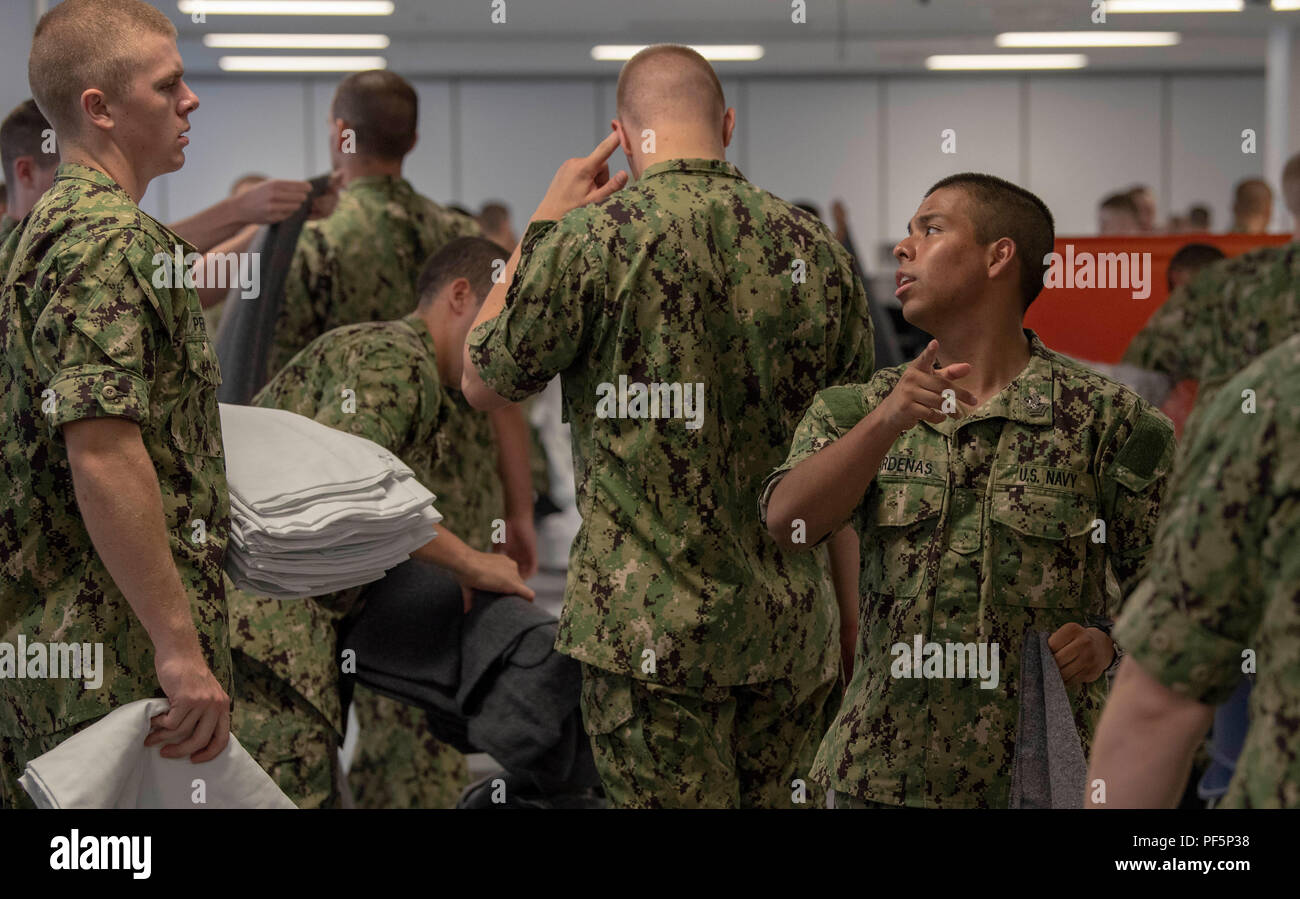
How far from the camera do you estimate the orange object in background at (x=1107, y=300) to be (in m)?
3.34

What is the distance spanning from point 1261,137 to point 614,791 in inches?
435

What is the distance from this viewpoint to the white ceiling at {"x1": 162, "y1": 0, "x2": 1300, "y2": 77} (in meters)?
9.20

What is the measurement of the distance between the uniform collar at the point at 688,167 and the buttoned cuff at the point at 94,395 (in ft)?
3.03

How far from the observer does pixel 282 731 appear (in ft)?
8.65

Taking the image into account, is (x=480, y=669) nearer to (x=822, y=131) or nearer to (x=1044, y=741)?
(x=1044, y=741)

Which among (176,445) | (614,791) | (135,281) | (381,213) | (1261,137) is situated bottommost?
(614,791)

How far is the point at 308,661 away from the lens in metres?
2.64

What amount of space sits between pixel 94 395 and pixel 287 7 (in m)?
7.40
